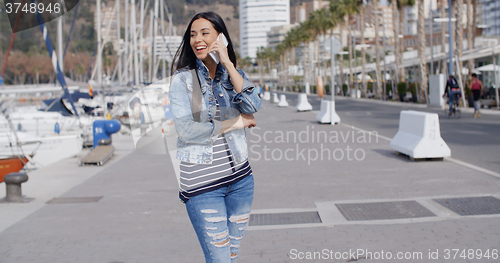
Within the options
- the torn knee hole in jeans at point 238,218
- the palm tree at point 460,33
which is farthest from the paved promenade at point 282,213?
the palm tree at point 460,33

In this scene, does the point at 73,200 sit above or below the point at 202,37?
below

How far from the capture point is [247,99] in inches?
111

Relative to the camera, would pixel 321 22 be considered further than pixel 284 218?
Yes

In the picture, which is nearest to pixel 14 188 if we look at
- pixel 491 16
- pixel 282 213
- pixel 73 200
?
pixel 73 200

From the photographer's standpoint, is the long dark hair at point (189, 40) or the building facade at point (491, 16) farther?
the building facade at point (491, 16)

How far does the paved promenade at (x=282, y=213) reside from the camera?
4887 millimetres

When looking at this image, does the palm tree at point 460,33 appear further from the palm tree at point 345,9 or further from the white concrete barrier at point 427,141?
the palm tree at point 345,9

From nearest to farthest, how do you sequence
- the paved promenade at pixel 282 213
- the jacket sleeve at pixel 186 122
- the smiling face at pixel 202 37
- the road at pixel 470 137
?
the jacket sleeve at pixel 186 122 → the smiling face at pixel 202 37 → the paved promenade at pixel 282 213 → the road at pixel 470 137

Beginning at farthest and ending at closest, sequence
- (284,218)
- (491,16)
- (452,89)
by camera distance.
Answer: (491,16) → (452,89) → (284,218)

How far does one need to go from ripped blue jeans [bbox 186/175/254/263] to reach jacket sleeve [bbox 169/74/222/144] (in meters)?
0.30

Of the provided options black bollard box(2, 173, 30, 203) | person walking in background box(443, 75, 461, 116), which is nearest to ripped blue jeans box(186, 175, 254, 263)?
black bollard box(2, 173, 30, 203)

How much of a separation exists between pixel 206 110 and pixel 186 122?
15 centimetres

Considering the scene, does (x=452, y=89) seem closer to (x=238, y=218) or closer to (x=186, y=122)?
(x=238, y=218)

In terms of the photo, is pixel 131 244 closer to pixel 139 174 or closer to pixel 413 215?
pixel 413 215
